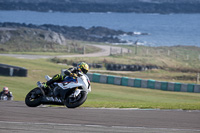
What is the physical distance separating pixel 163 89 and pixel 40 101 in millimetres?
19259

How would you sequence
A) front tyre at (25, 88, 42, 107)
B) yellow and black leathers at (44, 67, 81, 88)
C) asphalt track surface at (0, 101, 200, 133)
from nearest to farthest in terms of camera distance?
asphalt track surface at (0, 101, 200, 133)
yellow and black leathers at (44, 67, 81, 88)
front tyre at (25, 88, 42, 107)

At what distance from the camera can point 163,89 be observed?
29.9 meters

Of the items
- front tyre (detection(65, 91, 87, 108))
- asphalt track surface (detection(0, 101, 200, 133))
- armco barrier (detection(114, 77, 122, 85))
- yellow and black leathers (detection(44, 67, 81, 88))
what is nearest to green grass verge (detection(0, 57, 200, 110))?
armco barrier (detection(114, 77, 122, 85))

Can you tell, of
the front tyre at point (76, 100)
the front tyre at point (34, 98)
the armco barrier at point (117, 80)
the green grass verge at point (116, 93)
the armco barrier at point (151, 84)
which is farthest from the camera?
the armco barrier at point (117, 80)

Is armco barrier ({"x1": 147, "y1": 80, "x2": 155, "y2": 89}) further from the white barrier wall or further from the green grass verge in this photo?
the green grass verge

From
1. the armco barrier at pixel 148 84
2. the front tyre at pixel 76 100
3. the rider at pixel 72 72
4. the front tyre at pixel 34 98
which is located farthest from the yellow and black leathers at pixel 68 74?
the armco barrier at pixel 148 84

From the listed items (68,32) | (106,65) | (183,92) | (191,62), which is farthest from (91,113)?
(68,32)

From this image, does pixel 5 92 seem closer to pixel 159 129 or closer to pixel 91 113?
pixel 91 113

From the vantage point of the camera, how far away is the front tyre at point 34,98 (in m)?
12.0

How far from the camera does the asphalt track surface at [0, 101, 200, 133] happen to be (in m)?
8.89

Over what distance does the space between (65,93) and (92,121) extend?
2.04 m

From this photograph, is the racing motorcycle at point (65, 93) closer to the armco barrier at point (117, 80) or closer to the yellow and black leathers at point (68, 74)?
the yellow and black leathers at point (68, 74)

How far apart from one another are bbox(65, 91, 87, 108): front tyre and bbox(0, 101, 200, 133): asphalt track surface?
0.66 ft

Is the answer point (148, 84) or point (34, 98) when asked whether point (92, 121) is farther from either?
point (148, 84)
